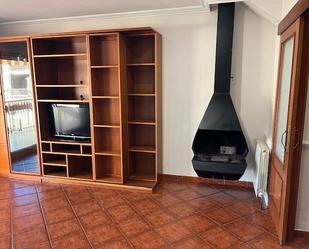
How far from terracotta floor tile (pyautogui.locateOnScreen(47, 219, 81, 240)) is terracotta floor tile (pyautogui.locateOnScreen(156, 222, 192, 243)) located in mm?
830

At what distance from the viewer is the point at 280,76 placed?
8.50ft

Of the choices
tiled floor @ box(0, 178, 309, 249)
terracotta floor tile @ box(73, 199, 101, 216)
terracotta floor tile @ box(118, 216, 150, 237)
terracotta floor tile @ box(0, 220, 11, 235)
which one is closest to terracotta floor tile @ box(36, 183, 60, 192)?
tiled floor @ box(0, 178, 309, 249)

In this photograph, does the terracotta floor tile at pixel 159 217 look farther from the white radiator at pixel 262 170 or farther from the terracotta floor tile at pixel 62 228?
the white radiator at pixel 262 170

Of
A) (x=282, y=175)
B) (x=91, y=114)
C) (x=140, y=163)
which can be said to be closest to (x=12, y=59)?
(x=91, y=114)

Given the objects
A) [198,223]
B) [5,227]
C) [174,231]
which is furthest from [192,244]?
[5,227]

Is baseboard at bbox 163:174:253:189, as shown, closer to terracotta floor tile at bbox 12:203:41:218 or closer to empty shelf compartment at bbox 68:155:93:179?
empty shelf compartment at bbox 68:155:93:179

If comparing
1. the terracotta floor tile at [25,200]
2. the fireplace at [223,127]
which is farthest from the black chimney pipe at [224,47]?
the terracotta floor tile at [25,200]

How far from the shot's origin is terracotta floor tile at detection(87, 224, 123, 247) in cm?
234

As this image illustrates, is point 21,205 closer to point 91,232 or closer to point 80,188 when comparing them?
point 80,188

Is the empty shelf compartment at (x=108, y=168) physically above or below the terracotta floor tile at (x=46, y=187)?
above

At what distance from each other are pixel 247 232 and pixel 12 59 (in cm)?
371

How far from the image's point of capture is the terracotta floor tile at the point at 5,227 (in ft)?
8.14

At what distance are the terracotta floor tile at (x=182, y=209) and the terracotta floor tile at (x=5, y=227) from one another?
1676mm

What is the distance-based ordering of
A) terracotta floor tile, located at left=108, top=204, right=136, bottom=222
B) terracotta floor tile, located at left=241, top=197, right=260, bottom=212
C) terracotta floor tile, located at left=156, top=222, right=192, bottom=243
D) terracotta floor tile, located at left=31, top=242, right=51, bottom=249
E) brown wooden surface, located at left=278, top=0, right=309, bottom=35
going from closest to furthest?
brown wooden surface, located at left=278, top=0, right=309, bottom=35 → terracotta floor tile, located at left=31, top=242, right=51, bottom=249 → terracotta floor tile, located at left=156, top=222, right=192, bottom=243 → terracotta floor tile, located at left=108, top=204, right=136, bottom=222 → terracotta floor tile, located at left=241, top=197, right=260, bottom=212
